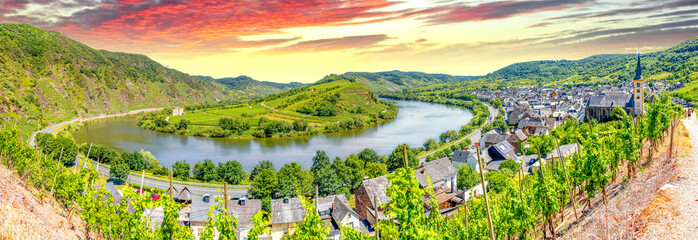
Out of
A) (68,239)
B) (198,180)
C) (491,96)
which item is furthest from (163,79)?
(68,239)

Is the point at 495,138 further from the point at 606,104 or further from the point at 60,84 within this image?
the point at 60,84

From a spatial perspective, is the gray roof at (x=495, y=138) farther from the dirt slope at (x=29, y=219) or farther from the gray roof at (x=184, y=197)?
the dirt slope at (x=29, y=219)

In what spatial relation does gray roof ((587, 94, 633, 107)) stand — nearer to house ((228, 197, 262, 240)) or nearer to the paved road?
the paved road

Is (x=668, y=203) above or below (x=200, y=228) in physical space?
above

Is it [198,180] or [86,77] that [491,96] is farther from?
[86,77]

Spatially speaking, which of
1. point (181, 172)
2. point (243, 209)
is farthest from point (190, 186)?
point (243, 209)

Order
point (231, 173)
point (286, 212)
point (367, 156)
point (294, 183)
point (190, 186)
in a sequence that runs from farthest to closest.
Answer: point (367, 156) < point (231, 173) < point (190, 186) < point (294, 183) < point (286, 212)

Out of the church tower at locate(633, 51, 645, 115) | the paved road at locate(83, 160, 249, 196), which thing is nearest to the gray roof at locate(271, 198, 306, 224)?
the paved road at locate(83, 160, 249, 196)
